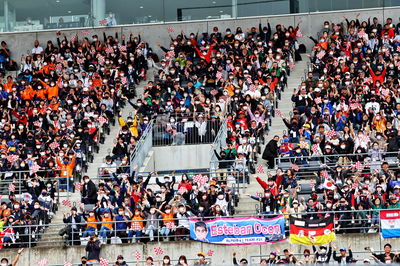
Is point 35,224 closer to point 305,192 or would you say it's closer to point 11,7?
point 305,192

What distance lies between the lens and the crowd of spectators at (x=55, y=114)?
32688mm

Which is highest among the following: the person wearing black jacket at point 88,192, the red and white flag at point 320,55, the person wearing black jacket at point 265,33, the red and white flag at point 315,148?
the person wearing black jacket at point 265,33

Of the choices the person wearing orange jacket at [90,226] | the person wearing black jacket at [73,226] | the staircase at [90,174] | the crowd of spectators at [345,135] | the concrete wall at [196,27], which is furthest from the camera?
the concrete wall at [196,27]

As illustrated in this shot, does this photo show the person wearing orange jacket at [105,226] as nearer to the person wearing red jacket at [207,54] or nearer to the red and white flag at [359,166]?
the red and white flag at [359,166]

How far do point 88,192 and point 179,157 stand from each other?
5.78m

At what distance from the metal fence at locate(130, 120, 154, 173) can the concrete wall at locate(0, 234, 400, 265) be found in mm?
5626

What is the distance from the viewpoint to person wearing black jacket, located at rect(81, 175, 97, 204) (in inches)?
1271

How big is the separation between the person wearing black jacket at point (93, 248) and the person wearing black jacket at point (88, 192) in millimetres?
3129

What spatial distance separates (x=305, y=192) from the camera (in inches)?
1239

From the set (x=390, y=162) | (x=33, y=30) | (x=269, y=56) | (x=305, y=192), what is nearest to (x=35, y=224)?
(x=305, y=192)

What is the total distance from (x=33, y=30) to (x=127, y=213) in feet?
63.0

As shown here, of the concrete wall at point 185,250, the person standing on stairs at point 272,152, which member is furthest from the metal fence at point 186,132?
the concrete wall at point 185,250

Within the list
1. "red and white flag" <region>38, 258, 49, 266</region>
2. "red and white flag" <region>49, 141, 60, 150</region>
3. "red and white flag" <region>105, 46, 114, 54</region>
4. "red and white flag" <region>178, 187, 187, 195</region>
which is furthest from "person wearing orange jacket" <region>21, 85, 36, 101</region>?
"red and white flag" <region>38, 258, 49, 266</region>

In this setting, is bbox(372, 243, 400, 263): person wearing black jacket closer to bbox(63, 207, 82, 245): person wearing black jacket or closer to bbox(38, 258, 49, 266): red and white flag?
bbox(63, 207, 82, 245): person wearing black jacket
